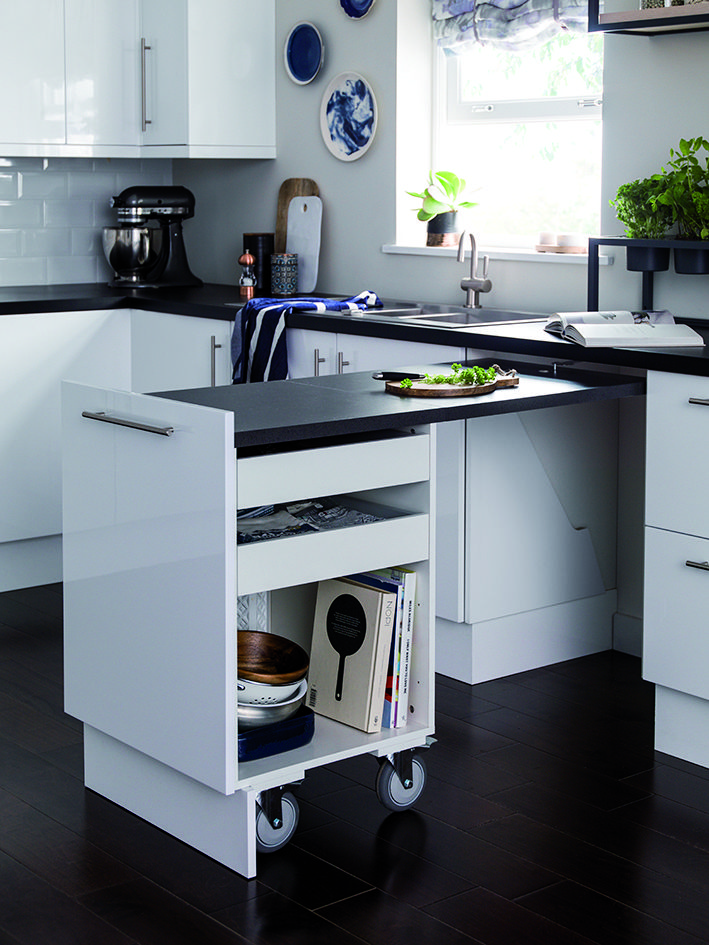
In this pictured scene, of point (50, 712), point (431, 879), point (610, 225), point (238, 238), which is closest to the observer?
point (431, 879)

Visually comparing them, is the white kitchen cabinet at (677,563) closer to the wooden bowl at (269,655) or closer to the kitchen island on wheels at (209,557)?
the kitchen island on wheels at (209,557)

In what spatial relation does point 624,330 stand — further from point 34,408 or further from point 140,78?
point 140,78

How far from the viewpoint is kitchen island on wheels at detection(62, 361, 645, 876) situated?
229 centimetres

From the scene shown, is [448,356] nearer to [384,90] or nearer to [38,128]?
[384,90]

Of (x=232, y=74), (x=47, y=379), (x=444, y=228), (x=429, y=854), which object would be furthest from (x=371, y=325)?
(x=429, y=854)

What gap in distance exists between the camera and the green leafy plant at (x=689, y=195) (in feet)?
10.3

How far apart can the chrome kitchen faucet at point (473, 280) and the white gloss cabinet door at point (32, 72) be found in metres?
1.58

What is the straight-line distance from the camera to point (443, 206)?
414cm

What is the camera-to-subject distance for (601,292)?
3664mm

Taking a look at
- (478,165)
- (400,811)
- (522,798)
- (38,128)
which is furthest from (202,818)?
(38,128)

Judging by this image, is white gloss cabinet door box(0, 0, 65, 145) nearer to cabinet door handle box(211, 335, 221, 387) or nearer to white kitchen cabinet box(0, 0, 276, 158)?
white kitchen cabinet box(0, 0, 276, 158)

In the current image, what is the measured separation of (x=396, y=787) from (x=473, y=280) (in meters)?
1.78

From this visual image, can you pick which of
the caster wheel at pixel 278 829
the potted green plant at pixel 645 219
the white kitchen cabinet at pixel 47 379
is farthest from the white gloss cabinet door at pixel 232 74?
the caster wheel at pixel 278 829

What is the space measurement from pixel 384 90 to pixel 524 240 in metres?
0.71
